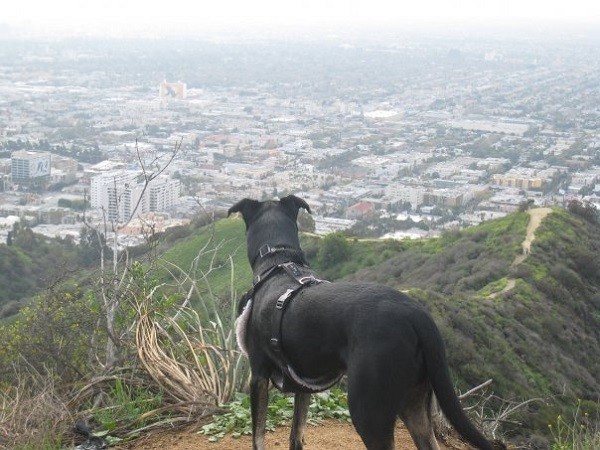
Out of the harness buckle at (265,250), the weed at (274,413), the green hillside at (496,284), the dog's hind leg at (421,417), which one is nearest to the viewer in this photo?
the dog's hind leg at (421,417)

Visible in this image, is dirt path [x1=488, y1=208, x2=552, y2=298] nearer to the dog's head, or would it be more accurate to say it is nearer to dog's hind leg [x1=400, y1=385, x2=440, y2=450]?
the dog's head

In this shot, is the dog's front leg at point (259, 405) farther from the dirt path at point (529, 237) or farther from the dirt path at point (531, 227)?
the dirt path at point (531, 227)

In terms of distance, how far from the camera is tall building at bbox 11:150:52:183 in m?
45.4

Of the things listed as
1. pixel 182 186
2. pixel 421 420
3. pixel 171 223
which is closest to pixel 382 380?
pixel 421 420

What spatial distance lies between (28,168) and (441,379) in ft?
146

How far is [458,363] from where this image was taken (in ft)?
40.6

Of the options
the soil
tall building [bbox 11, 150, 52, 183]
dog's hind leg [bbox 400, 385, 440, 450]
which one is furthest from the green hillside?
tall building [bbox 11, 150, 52, 183]

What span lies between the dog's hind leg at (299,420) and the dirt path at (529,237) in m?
12.5

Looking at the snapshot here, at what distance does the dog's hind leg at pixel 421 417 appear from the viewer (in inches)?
131

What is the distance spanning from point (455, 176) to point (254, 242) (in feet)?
148

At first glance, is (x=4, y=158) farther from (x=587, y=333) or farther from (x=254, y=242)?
(x=254, y=242)

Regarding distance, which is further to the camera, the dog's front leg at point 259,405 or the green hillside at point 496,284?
the green hillside at point 496,284

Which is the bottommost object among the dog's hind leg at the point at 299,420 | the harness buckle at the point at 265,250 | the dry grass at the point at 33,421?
the dry grass at the point at 33,421

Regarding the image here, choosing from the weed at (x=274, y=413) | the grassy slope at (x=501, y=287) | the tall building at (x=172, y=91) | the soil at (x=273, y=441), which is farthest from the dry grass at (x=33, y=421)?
the tall building at (x=172, y=91)
